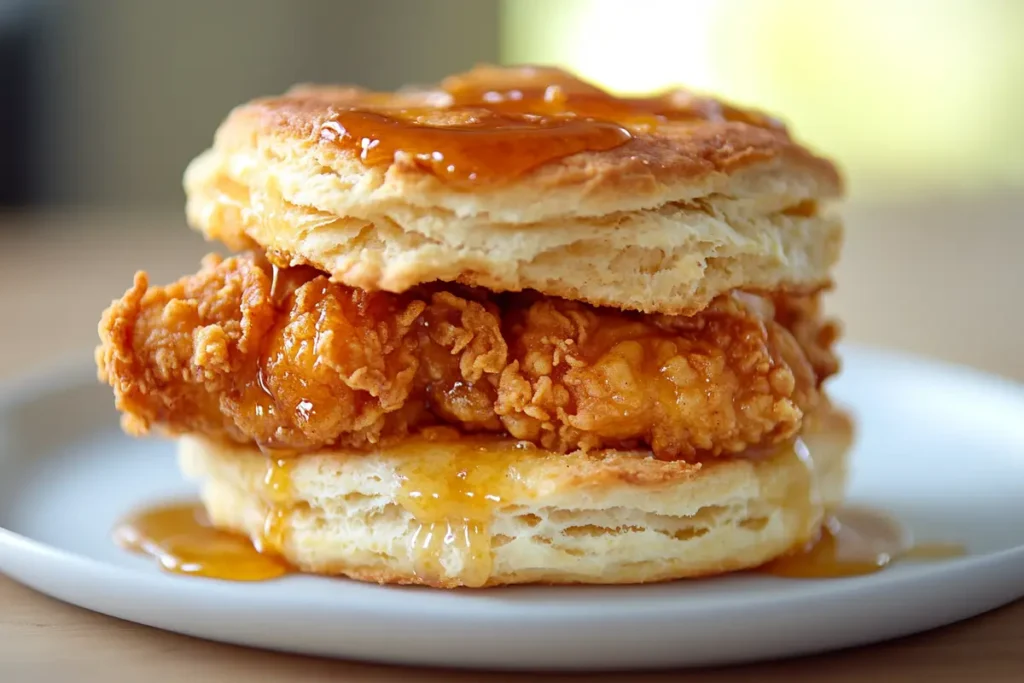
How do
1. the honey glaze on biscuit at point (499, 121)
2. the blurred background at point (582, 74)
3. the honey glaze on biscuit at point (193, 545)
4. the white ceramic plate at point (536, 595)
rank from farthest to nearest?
the blurred background at point (582, 74) < the honey glaze on biscuit at point (193, 545) < the honey glaze on biscuit at point (499, 121) < the white ceramic plate at point (536, 595)

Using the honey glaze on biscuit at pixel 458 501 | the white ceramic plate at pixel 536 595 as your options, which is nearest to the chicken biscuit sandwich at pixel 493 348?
the honey glaze on biscuit at pixel 458 501

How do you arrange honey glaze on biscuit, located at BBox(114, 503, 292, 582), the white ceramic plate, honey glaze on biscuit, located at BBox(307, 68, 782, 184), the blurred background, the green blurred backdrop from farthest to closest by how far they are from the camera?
the green blurred backdrop, the blurred background, honey glaze on biscuit, located at BBox(114, 503, 292, 582), honey glaze on biscuit, located at BBox(307, 68, 782, 184), the white ceramic plate

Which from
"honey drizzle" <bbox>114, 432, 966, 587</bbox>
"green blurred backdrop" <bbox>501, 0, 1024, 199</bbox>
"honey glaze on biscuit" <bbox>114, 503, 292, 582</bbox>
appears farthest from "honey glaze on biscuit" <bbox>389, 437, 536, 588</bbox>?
"green blurred backdrop" <bbox>501, 0, 1024, 199</bbox>

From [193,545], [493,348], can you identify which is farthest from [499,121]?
[193,545]

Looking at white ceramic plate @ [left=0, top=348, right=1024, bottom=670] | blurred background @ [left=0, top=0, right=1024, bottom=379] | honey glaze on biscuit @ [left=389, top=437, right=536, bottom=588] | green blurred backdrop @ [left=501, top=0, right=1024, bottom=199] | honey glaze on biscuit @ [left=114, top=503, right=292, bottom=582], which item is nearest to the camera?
white ceramic plate @ [left=0, top=348, right=1024, bottom=670]

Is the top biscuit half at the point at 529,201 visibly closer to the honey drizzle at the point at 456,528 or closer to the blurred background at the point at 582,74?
the honey drizzle at the point at 456,528

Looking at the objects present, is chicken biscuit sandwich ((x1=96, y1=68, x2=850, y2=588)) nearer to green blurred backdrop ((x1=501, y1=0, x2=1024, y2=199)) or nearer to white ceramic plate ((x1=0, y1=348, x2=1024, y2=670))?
white ceramic plate ((x1=0, y1=348, x2=1024, y2=670))

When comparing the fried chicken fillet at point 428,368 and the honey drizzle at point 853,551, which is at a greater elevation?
the fried chicken fillet at point 428,368
